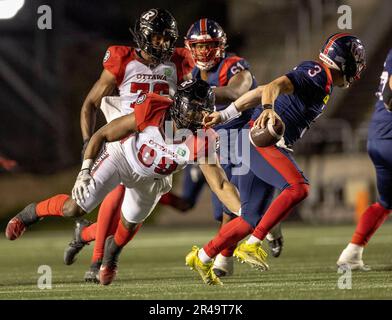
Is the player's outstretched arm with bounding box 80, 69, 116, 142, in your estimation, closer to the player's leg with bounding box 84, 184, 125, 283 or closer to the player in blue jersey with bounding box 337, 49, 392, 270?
the player's leg with bounding box 84, 184, 125, 283

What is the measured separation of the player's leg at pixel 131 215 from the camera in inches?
237

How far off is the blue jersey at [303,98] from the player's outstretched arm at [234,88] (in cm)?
26

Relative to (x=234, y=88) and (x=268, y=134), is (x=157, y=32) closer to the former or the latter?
(x=234, y=88)

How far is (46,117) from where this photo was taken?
1408 cm

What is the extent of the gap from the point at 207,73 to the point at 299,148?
8206 millimetres

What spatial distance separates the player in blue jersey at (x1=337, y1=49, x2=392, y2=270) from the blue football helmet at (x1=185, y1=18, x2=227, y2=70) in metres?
1.11

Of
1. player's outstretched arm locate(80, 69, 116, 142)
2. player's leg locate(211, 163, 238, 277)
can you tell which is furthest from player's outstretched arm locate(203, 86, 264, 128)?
player's outstretched arm locate(80, 69, 116, 142)

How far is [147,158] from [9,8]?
8795 mm

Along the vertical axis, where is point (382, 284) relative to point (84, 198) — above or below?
below

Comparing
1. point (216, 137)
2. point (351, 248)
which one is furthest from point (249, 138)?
point (351, 248)

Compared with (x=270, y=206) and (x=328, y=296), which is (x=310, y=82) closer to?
(x=270, y=206)

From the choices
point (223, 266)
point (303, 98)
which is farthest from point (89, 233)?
point (303, 98)

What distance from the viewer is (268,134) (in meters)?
5.81

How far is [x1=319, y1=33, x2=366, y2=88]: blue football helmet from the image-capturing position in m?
6.17
